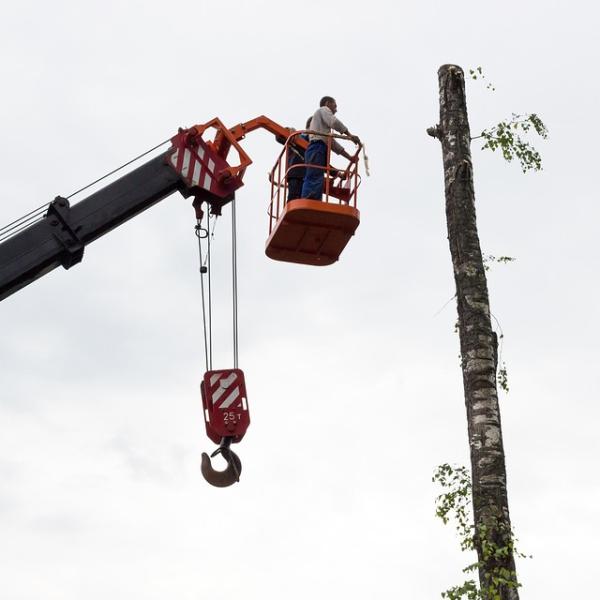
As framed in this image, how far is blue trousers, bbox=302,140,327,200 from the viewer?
33.8 feet

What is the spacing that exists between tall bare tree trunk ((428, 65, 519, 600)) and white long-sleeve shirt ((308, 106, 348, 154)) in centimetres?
112

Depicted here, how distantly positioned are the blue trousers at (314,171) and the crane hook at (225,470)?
2.83 metres

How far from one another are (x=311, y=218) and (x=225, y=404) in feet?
7.14

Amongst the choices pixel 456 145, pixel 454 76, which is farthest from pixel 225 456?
pixel 454 76

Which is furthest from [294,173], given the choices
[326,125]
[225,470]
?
[225,470]

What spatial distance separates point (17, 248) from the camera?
9898 mm

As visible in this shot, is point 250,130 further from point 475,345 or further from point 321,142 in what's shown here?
point 475,345

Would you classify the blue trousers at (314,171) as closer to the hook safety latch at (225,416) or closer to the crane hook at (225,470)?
the hook safety latch at (225,416)

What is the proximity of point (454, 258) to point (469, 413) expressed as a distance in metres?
1.61

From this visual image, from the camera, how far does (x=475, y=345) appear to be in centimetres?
877

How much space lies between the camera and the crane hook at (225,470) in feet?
31.3

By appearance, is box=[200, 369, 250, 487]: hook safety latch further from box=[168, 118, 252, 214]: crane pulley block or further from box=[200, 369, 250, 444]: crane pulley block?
box=[168, 118, 252, 214]: crane pulley block

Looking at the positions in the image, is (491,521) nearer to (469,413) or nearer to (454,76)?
(469,413)

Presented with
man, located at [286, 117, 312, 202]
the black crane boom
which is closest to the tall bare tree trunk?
man, located at [286, 117, 312, 202]
